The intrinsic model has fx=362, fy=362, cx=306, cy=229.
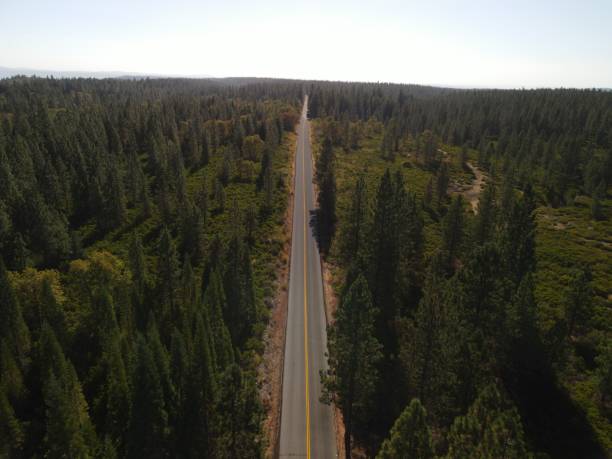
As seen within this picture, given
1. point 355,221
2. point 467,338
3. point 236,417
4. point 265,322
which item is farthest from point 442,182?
point 236,417

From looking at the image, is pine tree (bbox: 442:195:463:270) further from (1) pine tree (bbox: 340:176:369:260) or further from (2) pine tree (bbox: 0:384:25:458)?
(2) pine tree (bbox: 0:384:25:458)

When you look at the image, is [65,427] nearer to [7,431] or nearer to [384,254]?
[7,431]

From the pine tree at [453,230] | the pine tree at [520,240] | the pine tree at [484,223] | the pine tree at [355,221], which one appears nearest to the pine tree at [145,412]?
the pine tree at [355,221]

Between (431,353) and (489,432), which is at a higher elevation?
(489,432)

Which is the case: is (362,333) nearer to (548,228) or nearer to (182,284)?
(182,284)

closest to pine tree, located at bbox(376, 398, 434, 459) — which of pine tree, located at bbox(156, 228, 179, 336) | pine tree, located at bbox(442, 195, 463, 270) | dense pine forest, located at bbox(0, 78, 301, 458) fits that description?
dense pine forest, located at bbox(0, 78, 301, 458)
